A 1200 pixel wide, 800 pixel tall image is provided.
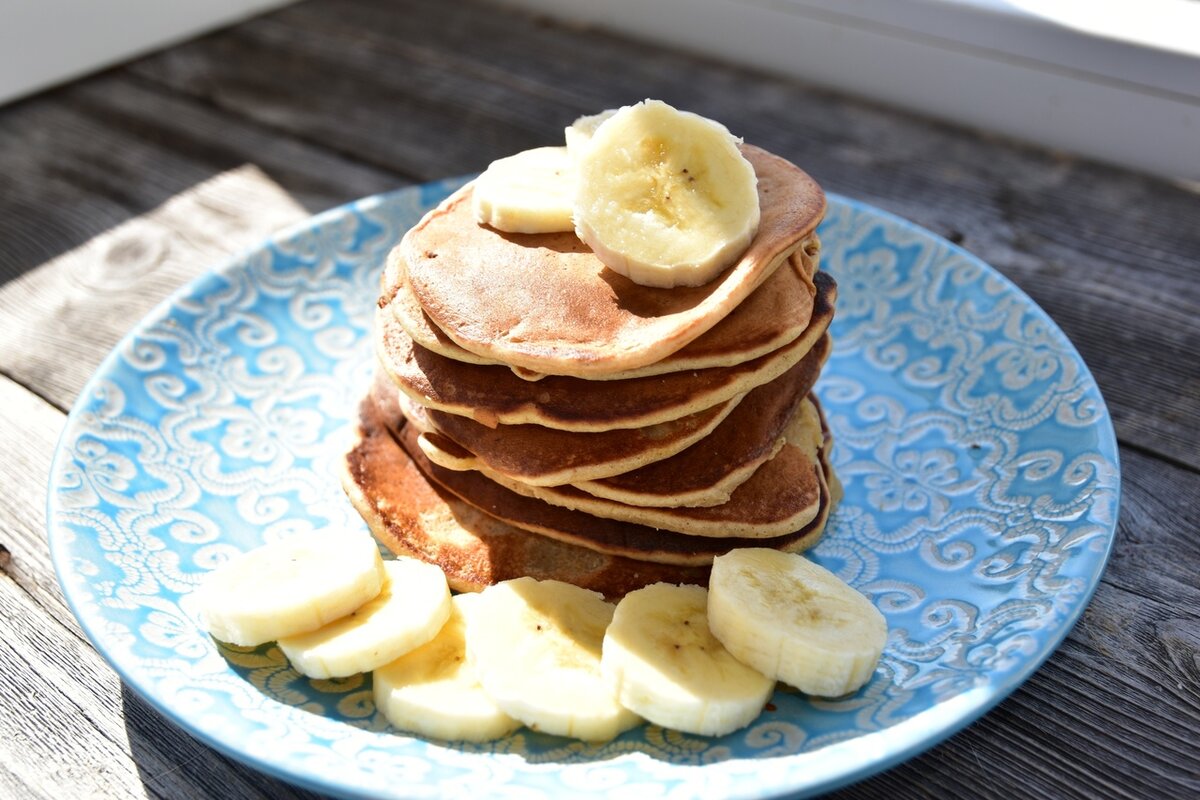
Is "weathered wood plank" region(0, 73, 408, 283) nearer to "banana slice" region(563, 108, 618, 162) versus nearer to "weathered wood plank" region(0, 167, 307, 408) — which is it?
"weathered wood plank" region(0, 167, 307, 408)

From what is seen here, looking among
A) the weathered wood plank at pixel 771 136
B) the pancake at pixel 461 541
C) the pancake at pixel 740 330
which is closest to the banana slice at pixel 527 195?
the pancake at pixel 740 330

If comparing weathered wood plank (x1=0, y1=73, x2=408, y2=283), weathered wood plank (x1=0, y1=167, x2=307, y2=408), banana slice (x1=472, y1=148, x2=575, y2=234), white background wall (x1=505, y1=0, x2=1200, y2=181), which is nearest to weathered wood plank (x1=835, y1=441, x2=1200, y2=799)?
banana slice (x1=472, y1=148, x2=575, y2=234)

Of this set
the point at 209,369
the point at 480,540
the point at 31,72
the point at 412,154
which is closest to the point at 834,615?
the point at 480,540

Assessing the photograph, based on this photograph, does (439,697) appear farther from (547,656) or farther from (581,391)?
(581,391)

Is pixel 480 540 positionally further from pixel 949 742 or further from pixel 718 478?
pixel 949 742

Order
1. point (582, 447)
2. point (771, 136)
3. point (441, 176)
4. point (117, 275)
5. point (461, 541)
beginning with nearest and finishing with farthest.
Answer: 1. point (582, 447)
2. point (461, 541)
3. point (117, 275)
4. point (441, 176)
5. point (771, 136)

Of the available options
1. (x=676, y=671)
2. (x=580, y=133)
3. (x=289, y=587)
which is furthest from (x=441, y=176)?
(x=676, y=671)
